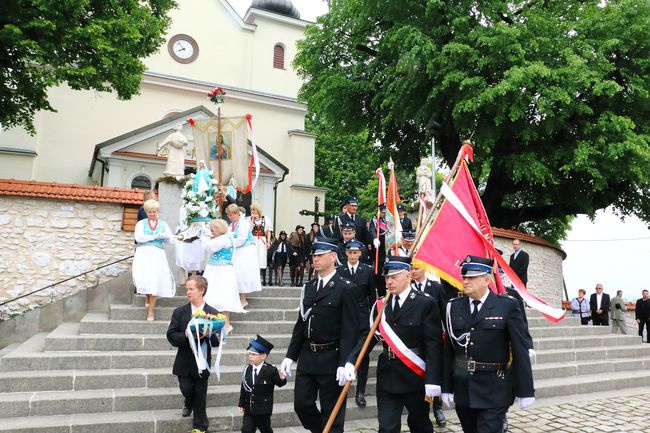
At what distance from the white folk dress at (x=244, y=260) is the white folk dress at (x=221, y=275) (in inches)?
29.0

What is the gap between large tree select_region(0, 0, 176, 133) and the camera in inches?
453

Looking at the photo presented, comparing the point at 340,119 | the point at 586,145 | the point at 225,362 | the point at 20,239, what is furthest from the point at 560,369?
the point at 340,119

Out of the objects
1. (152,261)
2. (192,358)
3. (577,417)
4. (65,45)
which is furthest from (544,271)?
(65,45)

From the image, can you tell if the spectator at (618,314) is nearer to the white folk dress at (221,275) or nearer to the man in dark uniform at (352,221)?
the man in dark uniform at (352,221)

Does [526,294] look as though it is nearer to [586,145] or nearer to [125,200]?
[125,200]

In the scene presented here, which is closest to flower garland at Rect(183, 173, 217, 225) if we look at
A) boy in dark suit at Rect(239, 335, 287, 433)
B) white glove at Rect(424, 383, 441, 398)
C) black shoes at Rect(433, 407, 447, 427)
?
boy in dark suit at Rect(239, 335, 287, 433)

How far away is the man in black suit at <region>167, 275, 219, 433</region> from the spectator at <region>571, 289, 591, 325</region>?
15.3m

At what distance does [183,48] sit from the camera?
28.0 metres

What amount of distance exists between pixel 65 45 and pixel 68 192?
13.4ft

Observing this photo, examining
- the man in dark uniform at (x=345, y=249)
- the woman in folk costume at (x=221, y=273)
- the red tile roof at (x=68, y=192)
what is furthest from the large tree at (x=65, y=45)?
the man in dark uniform at (x=345, y=249)

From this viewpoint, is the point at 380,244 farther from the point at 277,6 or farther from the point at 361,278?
the point at 277,6

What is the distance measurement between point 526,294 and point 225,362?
433cm

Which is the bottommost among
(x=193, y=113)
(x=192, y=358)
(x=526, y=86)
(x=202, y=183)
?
(x=192, y=358)

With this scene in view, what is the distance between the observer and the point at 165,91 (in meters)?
27.0
